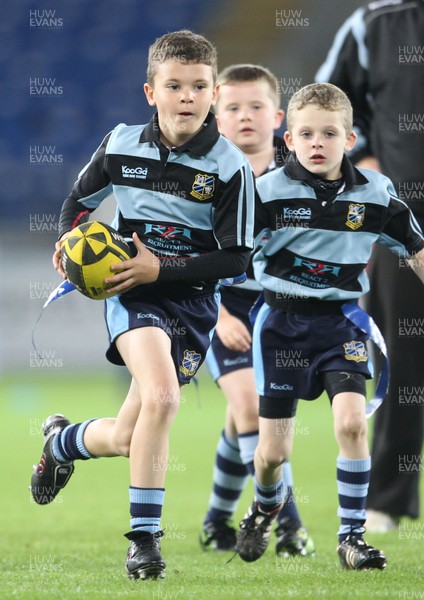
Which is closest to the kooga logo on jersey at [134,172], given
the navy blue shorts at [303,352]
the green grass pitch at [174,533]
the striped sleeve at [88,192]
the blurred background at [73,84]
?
the striped sleeve at [88,192]

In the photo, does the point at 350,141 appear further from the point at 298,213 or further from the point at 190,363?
the point at 190,363

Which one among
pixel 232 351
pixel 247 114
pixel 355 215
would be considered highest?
pixel 247 114

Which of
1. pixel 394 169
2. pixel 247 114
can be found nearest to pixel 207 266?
pixel 247 114

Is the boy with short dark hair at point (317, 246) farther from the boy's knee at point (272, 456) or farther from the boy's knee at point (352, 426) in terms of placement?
the boy's knee at point (352, 426)

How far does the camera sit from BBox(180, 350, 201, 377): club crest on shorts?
14.6ft

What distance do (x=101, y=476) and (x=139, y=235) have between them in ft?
14.9

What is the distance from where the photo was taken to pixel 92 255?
4.20m

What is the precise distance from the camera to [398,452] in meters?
6.19

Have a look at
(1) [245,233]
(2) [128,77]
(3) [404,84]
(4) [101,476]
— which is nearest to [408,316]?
(3) [404,84]

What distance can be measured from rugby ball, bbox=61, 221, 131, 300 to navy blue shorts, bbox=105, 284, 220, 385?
14 centimetres

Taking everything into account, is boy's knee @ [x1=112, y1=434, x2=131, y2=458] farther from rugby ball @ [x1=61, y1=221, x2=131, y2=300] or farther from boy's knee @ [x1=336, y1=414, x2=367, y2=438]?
boy's knee @ [x1=336, y1=414, x2=367, y2=438]

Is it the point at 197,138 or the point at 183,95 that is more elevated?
the point at 183,95

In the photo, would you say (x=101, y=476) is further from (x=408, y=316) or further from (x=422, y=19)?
(x=422, y=19)

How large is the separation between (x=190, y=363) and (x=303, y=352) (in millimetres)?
503
